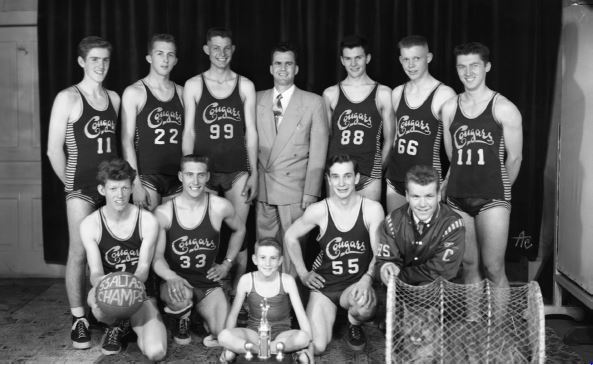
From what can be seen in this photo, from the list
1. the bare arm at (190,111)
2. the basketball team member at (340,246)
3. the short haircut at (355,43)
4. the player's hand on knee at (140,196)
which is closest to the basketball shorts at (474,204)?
the basketball team member at (340,246)

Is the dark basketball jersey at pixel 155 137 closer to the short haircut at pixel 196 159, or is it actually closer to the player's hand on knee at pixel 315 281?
the short haircut at pixel 196 159

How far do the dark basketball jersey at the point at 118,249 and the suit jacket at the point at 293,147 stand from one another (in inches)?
38.3

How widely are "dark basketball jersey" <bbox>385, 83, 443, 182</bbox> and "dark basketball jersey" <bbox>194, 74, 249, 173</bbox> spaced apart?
3.50 feet

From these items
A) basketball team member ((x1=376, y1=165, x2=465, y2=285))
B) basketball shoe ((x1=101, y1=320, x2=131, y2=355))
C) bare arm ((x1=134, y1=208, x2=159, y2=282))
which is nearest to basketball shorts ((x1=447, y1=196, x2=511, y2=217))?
basketball team member ((x1=376, y1=165, x2=465, y2=285))

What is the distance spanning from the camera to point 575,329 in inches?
166

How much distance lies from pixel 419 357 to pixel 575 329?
4.93ft

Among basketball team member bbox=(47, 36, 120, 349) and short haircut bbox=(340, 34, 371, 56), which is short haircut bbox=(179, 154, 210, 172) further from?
short haircut bbox=(340, 34, 371, 56)

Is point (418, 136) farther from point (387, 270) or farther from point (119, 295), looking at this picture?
point (119, 295)

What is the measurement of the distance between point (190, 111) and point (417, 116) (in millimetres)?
1491

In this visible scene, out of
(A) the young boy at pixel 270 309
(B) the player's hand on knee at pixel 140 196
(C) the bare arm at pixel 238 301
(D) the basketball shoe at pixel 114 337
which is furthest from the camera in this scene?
(B) the player's hand on knee at pixel 140 196

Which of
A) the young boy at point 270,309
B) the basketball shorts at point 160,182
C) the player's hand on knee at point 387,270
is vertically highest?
the basketball shorts at point 160,182

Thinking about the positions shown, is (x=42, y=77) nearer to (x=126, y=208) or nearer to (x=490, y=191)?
(x=126, y=208)

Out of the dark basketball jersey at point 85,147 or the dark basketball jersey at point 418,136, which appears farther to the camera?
the dark basketball jersey at point 418,136

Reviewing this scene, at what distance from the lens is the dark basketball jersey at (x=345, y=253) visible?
4141 millimetres
